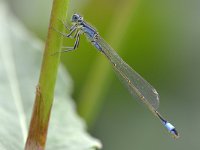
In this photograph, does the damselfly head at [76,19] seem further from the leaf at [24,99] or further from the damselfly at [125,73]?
the leaf at [24,99]

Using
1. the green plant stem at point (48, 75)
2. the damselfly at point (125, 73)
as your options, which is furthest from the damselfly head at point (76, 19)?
the green plant stem at point (48, 75)

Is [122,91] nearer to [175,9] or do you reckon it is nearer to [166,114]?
[166,114]

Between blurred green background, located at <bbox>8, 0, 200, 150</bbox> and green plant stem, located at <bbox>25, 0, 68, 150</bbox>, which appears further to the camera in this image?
blurred green background, located at <bbox>8, 0, 200, 150</bbox>

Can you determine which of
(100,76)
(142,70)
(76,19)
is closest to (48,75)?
(76,19)

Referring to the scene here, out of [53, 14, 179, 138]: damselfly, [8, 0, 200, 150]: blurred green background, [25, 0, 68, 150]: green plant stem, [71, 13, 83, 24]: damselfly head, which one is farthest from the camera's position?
[8, 0, 200, 150]: blurred green background

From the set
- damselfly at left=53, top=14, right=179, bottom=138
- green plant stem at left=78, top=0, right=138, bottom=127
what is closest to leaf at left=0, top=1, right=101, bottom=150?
damselfly at left=53, top=14, right=179, bottom=138

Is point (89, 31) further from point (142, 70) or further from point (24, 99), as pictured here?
point (142, 70)

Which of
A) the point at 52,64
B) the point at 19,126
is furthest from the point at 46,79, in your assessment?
the point at 19,126

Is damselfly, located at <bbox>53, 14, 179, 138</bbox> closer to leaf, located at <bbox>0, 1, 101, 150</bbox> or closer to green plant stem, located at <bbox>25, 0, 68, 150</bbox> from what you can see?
leaf, located at <bbox>0, 1, 101, 150</bbox>
